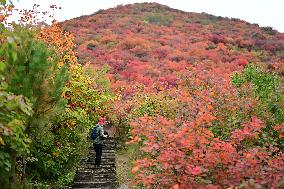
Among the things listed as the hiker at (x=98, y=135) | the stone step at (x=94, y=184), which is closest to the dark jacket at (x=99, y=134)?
the hiker at (x=98, y=135)

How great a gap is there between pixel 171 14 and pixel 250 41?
1424 centimetres

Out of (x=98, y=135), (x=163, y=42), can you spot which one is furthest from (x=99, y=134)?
(x=163, y=42)

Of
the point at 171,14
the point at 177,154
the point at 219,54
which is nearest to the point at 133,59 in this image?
the point at 219,54

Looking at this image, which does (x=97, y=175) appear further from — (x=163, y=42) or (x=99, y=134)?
(x=163, y=42)

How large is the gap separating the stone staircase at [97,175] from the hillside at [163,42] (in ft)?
39.0

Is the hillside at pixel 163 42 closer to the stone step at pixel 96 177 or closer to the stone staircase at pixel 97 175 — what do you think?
the stone staircase at pixel 97 175

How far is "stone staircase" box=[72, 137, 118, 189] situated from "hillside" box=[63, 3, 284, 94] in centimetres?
1189

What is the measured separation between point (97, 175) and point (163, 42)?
1101 inches

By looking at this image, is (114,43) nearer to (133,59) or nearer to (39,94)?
(133,59)

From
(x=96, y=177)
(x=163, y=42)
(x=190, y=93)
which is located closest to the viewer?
(x=96, y=177)

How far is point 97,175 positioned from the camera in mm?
13914

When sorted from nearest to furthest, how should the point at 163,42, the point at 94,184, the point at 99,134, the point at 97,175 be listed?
the point at 94,184, the point at 99,134, the point at 97,175, the point at 163,42

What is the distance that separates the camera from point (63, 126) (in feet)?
43.5

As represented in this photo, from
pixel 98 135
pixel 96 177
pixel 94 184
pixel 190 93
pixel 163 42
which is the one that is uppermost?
pixel 163 42
